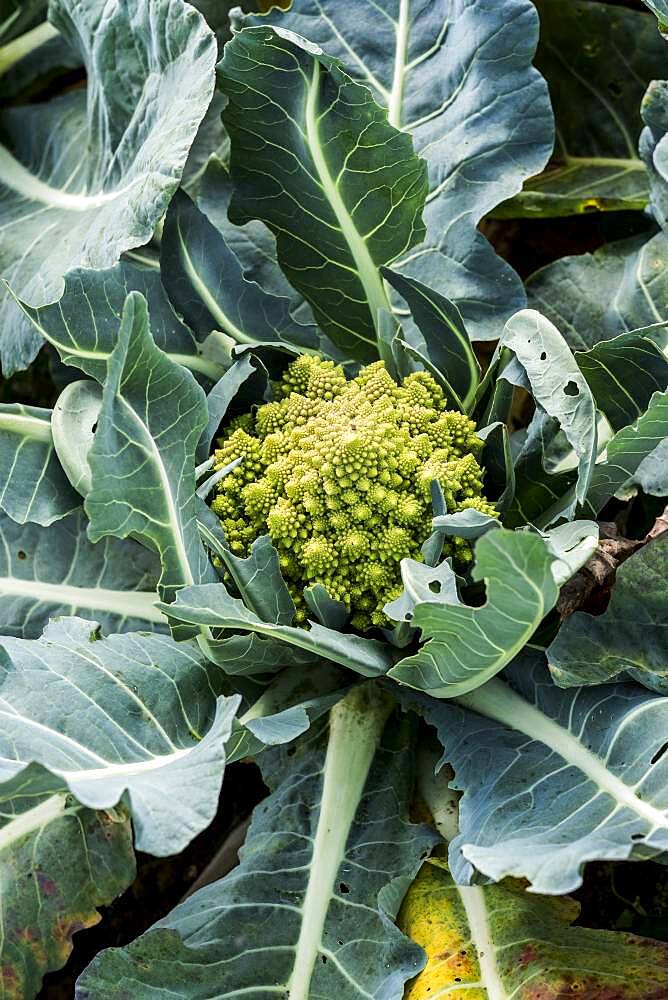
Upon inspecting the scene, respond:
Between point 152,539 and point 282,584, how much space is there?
154 millimetres

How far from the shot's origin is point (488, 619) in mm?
941

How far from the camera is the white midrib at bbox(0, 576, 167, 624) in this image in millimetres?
1350

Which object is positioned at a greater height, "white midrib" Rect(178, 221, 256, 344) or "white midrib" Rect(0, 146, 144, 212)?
"white midrib" Rect(0, 146, 144, 212)

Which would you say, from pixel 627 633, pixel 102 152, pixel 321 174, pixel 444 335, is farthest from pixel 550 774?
pixel 102 152

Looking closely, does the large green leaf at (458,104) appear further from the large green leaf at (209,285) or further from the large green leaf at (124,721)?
the large green leaf at (124,721)

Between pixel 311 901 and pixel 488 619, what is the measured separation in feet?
1.39

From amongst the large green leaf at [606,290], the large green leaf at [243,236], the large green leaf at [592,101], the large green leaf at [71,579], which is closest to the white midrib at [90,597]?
the large green leaf at [71,579]

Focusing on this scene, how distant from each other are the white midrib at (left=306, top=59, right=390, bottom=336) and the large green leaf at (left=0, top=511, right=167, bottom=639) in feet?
1.58

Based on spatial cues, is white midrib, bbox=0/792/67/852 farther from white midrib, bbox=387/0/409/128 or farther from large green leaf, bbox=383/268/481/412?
white midrib, bbox=387/0/409/128

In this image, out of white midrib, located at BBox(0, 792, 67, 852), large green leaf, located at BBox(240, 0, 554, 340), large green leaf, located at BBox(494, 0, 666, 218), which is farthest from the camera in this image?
large green leaf, located at BBox(494, 0, 666, 218)

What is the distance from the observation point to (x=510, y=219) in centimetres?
180

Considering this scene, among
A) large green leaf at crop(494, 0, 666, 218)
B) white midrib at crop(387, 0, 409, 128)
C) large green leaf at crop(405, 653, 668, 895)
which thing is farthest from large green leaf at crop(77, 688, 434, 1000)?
large green leaf at crop(494, 0, 666, 218)

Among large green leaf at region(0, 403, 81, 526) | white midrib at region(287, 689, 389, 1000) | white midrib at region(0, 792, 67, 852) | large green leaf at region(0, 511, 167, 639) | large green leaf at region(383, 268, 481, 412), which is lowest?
white midrib at region(287, 689, 389, 1000)

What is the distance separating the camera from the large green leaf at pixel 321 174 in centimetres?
117
